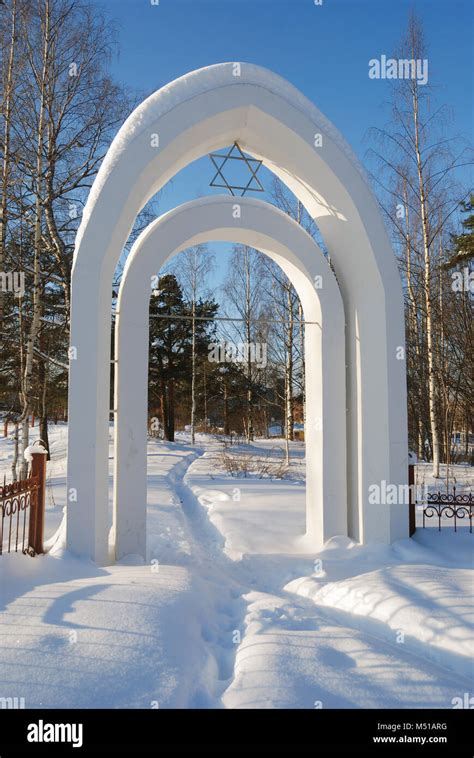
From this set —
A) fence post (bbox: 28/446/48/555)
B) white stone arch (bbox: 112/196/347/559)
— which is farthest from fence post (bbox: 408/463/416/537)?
fence post (bbox: 28/446/48/555)

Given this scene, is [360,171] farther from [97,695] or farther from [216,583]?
[97,695]

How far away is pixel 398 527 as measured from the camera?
6.43 m

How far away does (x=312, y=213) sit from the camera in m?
7.39

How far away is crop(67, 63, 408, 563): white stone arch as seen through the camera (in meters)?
5.68

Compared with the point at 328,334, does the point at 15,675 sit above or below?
below

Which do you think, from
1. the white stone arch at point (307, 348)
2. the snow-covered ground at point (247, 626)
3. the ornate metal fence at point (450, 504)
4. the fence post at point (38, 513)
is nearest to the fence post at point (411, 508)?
the snow-covered ground at point (247, 626)

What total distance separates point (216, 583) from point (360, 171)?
207 inches

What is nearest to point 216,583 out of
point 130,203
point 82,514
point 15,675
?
point 82,514

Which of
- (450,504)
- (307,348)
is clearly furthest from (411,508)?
(307,348)

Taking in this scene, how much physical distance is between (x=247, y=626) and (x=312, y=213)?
551cm

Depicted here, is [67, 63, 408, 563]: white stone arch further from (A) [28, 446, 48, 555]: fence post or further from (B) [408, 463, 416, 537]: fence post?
(A) [28, 446, 48, 555]: fence post

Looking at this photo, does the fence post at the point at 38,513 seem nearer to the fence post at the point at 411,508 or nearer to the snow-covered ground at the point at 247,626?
the snow-covered ground at the point at 247,626

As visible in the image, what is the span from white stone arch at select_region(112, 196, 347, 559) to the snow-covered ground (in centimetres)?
59
